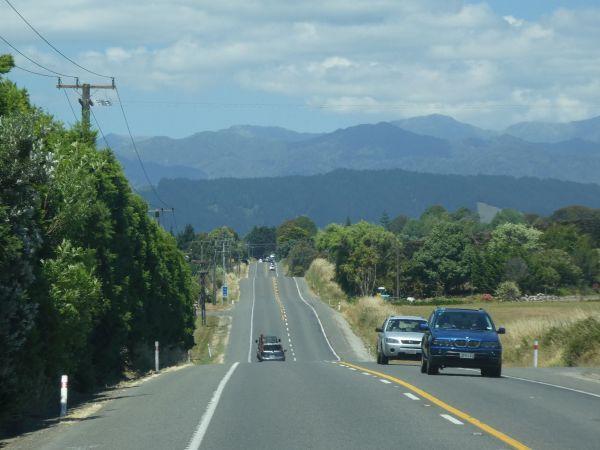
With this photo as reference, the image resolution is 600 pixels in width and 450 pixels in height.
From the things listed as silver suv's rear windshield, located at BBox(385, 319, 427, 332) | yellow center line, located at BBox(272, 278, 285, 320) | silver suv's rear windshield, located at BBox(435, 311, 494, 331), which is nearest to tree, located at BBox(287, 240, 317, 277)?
yellow center line, located at BBox(272, 278, 285, 320)

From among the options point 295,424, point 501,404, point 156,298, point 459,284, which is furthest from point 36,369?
point 459,284

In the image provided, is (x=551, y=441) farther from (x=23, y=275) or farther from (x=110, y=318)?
(x=110, y=318)

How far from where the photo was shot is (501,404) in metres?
17.9

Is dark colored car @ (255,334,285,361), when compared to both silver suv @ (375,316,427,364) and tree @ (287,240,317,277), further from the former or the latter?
tree @ (287,240,317,277)

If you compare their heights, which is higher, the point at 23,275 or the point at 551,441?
the point at 23,275

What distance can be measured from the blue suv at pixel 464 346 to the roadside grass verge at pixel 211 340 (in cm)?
3992

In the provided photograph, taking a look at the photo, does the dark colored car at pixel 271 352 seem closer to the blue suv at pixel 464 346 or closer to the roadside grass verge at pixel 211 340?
the roadside grass verge at pixel 211 340

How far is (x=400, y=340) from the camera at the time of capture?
3412 cm

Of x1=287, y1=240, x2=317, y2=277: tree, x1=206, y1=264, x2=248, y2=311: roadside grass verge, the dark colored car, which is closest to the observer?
the dark colored car

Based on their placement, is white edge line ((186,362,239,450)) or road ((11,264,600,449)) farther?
road ((11,264,600,449))

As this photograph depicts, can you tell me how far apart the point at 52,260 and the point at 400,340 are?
651 inches

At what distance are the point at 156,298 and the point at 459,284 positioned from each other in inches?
3262

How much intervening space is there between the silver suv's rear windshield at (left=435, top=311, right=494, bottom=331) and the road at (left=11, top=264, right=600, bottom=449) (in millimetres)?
1526

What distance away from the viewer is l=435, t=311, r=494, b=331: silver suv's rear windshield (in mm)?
26781
